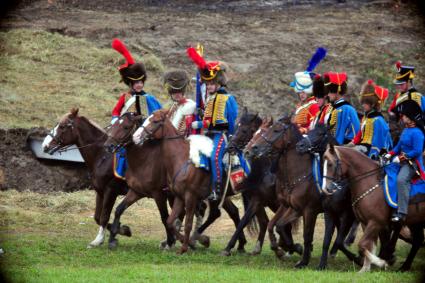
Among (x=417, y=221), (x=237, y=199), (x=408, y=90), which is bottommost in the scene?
(x=237, y=199)

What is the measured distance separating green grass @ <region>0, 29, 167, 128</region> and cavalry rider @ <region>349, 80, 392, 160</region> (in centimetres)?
1031

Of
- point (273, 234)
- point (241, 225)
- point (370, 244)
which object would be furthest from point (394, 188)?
point (241, 225)

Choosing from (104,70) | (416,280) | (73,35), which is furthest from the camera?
(73,35)

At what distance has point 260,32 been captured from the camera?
105 feet

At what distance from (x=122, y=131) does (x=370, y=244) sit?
4782 mm

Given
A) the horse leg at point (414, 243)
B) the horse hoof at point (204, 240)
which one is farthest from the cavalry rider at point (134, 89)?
the horse leg at point (414, 243)

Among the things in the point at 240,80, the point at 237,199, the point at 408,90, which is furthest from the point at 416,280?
the point at 240,80

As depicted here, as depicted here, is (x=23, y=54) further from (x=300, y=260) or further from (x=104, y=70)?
(x=300, y=260)

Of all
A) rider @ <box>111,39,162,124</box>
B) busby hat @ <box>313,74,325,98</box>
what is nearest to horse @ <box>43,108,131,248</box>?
rider @ <box>111,39,162,124</box>

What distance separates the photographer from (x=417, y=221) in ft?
43.8

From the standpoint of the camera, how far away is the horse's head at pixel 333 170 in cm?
1330

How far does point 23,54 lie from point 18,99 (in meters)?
3.62

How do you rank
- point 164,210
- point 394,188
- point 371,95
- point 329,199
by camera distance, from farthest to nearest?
point 164,210 → point 371,95 → point 329,199 → point 394,188

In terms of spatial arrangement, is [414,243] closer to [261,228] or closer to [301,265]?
[301,265]
